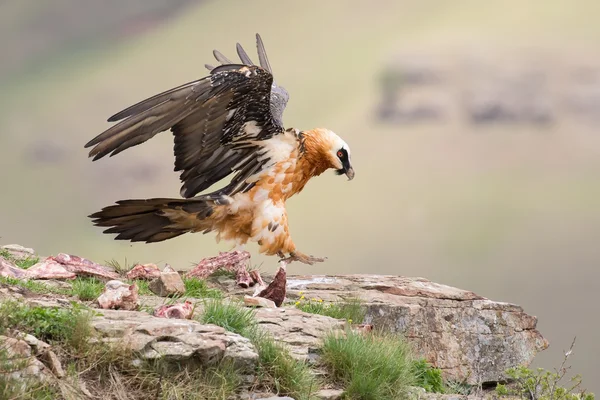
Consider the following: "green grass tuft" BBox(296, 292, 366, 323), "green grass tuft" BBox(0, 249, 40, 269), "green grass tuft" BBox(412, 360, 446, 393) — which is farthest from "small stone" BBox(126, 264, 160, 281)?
"green grass tuft" BBox(412, 360, 446, 393)

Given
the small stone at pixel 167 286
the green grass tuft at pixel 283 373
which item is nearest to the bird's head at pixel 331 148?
the small stone at pixel 167 286

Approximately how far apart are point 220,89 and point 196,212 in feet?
4.86

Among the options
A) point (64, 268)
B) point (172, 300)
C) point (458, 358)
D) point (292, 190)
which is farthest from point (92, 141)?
point (458, 358)

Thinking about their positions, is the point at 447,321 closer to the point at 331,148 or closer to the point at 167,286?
the point at 331,148

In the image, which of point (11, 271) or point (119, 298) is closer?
point (119, 298)

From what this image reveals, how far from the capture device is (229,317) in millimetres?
6910


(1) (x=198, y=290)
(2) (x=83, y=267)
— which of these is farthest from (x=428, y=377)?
(2) (x=83, y=267)

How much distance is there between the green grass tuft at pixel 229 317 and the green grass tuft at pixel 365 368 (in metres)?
0.71

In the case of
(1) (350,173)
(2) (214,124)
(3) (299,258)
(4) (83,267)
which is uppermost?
(2) (214,124)

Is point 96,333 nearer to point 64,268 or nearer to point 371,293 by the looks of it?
point 64,268

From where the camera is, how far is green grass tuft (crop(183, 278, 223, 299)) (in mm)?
8617

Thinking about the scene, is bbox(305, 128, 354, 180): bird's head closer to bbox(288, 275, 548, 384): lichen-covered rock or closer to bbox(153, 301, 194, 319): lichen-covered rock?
bbox(288, 275, 548, 384): lichen-covered rock

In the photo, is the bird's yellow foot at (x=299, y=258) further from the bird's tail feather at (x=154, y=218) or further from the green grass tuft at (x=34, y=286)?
the green grass tuft at (x=34, y=286)

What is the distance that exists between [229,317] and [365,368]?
3.78ft
